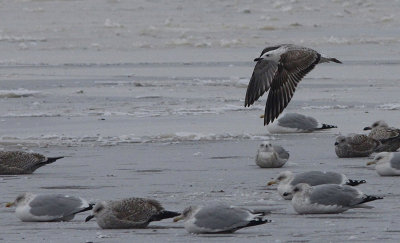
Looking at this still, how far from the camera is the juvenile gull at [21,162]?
11.8 meters

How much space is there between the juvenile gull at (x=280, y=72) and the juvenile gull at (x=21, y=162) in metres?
2.96

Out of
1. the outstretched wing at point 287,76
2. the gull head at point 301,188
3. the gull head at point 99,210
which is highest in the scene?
the outstretched wing at point 287,76

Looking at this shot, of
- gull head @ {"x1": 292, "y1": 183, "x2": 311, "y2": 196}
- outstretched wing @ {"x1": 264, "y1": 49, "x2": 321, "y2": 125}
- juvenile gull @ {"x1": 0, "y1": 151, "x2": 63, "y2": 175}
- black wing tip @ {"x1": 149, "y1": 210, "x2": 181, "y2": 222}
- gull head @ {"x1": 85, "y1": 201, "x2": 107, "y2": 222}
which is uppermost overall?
outstretched wing @ {"x1": 264, "y1": 49, "x2": 321, "y2": 125}

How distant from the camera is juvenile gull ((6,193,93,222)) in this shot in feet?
28.4

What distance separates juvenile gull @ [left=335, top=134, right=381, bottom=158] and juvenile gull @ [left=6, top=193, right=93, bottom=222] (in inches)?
190

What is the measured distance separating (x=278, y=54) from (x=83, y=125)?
3.85 meters

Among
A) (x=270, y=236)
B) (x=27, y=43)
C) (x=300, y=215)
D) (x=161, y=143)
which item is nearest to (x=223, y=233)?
(x=270, y=236)

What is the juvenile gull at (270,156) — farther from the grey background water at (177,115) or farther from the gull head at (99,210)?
the gull head at (99,210)

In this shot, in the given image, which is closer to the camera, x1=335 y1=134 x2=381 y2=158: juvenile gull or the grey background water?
the grey background water

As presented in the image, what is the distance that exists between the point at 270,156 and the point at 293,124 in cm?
331

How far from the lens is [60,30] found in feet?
136

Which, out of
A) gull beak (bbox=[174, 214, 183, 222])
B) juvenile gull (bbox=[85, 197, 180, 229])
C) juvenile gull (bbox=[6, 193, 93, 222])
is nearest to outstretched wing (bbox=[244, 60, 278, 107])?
juvenile gull (bbox=[6, 193, 93, 222])

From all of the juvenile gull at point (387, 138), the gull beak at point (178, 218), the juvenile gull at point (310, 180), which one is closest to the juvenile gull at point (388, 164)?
the juvenile gull at point (310, 180)

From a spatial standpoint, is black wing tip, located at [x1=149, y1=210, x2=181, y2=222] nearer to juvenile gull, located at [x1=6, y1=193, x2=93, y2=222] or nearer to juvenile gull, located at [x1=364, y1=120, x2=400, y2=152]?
juvenile gull, located at [x1=6, y1=193, x2=93, y2=222]
